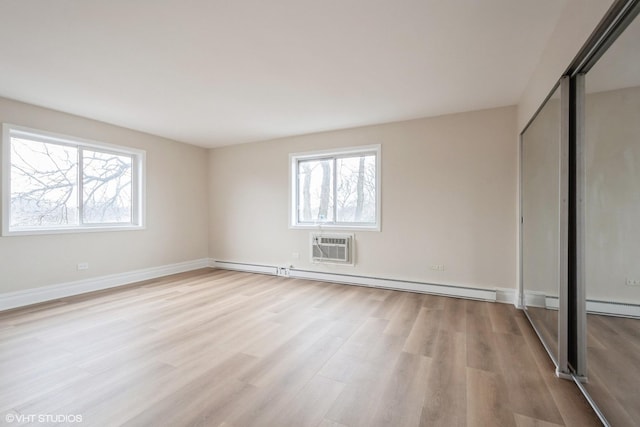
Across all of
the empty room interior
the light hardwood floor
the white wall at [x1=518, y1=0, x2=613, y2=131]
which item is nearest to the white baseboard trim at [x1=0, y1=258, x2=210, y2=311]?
the empty room interior

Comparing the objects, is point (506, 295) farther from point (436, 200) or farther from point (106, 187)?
point (106, 187)

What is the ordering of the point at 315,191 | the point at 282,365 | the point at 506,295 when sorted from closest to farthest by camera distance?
the point at 282,365, the point at 506,295, the point at 315,191

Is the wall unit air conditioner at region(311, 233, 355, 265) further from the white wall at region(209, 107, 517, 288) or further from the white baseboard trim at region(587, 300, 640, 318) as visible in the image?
the white baseboard trim at region(587, 300, 640, 318)

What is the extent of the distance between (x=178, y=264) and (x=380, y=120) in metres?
4.59

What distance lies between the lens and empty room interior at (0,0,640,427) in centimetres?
167

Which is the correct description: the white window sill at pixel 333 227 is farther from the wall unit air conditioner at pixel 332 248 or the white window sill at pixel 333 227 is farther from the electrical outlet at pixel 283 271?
the electrical outlet at pixel 283 271

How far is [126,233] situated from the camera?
4766mm

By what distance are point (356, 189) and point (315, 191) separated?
2.62 ft

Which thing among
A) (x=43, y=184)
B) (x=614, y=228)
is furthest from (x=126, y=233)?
(x=614, y=228)

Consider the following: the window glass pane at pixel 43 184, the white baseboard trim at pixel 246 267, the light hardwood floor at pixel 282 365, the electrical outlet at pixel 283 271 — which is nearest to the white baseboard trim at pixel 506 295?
the light hardwood floor at pixel 282 365

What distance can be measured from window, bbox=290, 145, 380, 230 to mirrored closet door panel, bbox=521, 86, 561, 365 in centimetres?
196

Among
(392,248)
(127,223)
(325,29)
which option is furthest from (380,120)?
(127,223)

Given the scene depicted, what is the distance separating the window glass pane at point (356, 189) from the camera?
4730 mm

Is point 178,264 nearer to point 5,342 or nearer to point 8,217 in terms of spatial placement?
point 8,217
